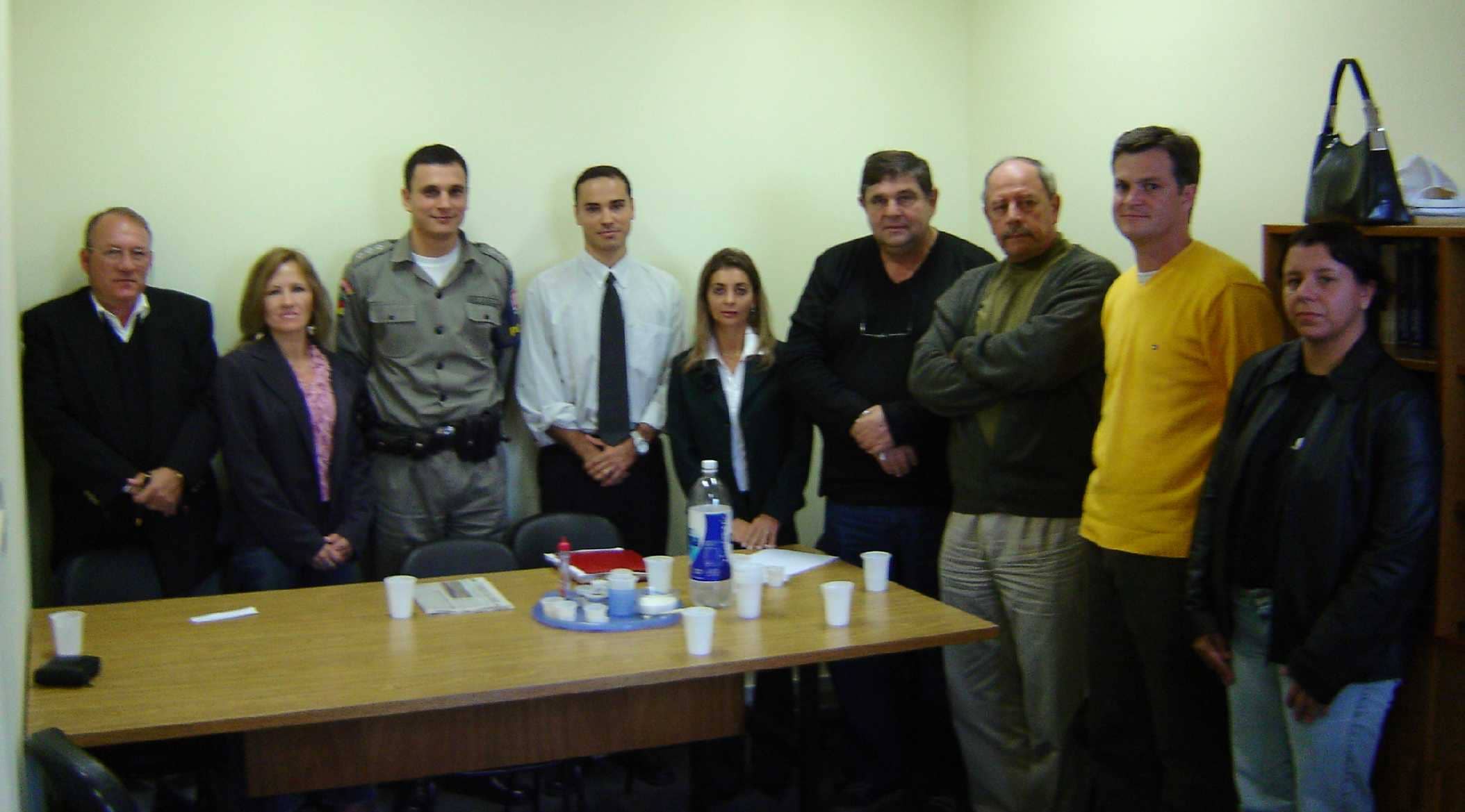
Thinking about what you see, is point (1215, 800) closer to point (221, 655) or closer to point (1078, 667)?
point (1078, 667)

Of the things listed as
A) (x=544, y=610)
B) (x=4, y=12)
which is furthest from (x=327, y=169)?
(x=544, y=610)

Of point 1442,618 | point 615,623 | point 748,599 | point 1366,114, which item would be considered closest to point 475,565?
point 615,623

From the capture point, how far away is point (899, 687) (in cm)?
385

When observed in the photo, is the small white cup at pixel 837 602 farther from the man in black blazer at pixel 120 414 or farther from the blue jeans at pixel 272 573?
the man in black blazer at pixel 120 414

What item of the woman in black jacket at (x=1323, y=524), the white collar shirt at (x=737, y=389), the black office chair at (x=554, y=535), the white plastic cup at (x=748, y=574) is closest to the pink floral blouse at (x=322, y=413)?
the black office chair at (x=554, y=535)

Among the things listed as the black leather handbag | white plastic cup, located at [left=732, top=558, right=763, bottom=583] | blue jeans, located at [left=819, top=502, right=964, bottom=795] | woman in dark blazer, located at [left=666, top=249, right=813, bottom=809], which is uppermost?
the black leather handbag

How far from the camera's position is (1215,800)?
9.43ft

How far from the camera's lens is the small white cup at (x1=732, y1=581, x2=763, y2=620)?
9.05ft

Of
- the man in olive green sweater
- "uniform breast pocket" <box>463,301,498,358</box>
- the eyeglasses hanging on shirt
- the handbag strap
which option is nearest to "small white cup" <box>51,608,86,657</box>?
"uniform breast pocket" <box>463,301,498,358</box>

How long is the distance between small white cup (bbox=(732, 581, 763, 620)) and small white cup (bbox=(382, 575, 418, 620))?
A: 0.75m

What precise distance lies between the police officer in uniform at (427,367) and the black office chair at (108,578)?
0.70 meters

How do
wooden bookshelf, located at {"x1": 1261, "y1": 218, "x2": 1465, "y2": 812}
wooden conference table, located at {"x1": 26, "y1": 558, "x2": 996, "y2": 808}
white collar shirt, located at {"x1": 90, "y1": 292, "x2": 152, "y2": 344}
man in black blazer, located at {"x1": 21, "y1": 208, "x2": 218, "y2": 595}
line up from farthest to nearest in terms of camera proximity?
white collar shirt, located at {"x1": 90, "y1": 292, "x2": 152, "y2": 344} → man in black blazer, located at {"x1": 21, "y1": 208, "x2": 218, "y2": 595} → wooden bookshelf, located at {"x1": 1261, "y1": 218, "x2": 1465, "y2": 812} → wooden conference table, located at {"x1": 26, "y1": 558, "x2": 996, "y2": 808}

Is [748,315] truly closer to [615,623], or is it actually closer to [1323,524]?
[615,623]

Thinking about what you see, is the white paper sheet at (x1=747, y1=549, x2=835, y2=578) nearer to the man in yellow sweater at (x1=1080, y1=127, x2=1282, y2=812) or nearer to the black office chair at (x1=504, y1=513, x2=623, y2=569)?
the black office chair at (x1=504, y1=513, x2=623, y2=569)
